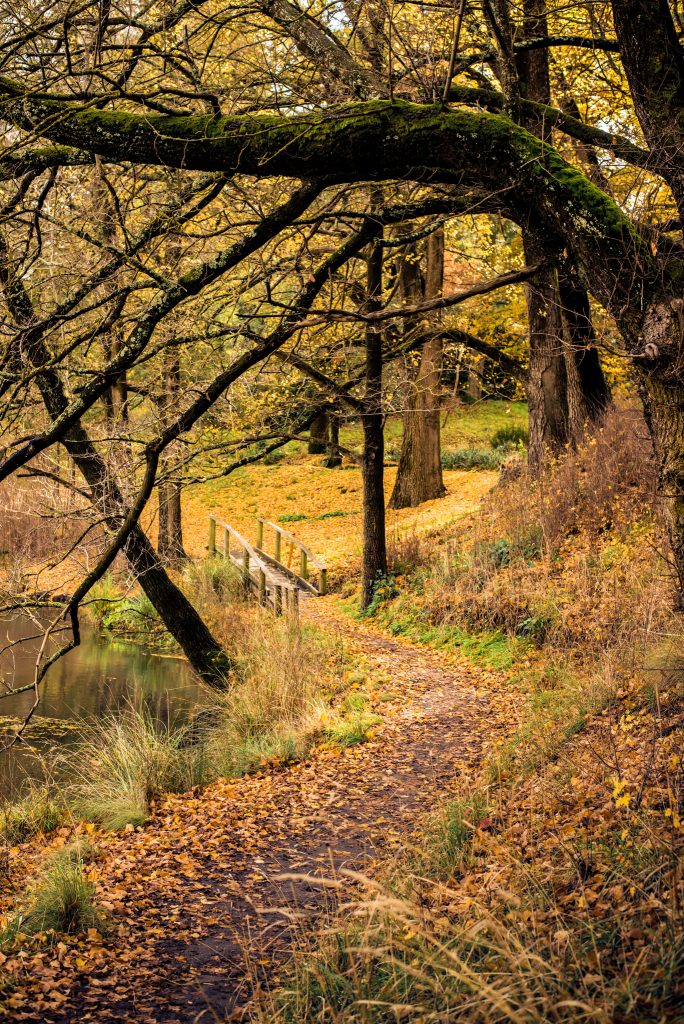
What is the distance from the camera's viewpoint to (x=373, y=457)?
12.3m

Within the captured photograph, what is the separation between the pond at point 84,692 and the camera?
986 centimetres

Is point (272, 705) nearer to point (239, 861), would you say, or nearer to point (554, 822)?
point (239, 861)

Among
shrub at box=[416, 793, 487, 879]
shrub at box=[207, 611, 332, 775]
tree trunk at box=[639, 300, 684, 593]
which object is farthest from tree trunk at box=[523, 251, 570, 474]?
shrub at box=[416, 793, 487, 879]

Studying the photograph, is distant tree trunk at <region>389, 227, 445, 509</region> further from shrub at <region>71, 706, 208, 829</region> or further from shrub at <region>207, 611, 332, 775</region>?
shrub at <region>71, 706, 208, 829</region>

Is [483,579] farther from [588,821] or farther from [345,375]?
[588,821]

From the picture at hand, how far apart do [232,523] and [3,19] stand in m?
18.0

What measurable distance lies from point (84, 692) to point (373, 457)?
5479mm

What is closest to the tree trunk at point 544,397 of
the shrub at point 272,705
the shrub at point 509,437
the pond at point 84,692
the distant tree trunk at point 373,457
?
the distant tree trunk at point 373,457

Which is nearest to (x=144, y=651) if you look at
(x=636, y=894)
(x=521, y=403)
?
(x=636, y=894)

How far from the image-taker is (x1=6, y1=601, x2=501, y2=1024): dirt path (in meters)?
4.24

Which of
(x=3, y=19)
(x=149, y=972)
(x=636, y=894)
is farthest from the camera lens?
(x=3, y=19)

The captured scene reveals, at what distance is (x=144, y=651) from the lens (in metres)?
14.8

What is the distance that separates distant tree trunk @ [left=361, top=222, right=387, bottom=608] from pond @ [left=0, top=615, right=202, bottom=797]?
3187 mm

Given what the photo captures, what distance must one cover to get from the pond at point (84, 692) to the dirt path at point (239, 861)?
3.06 metres
